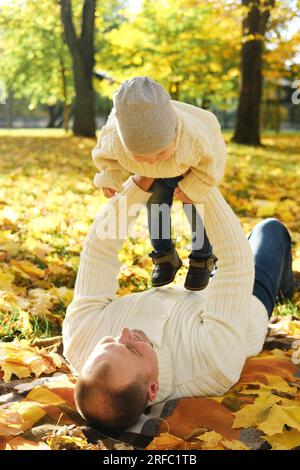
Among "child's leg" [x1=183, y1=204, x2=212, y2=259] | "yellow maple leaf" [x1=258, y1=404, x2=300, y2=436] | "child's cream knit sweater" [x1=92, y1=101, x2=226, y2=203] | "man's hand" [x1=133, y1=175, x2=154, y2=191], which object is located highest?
"child's cream knit sweater" [x1=92, y1=101, x2=226, y2=203]

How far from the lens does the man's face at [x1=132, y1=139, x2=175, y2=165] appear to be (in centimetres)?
209

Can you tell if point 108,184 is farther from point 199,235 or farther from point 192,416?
point 192,416

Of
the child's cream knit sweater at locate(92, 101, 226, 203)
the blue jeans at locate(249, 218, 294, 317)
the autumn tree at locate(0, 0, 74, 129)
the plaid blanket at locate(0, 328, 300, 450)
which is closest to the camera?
the plaid blanket at locate(0, 328, 300, 450)

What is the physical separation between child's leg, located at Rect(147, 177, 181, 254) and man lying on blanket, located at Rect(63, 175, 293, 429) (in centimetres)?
21

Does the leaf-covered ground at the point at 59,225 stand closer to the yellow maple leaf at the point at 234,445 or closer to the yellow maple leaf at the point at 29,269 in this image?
the yellow maple leaf at the point at 29,269

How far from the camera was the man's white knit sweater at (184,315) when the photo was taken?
7.39 feet

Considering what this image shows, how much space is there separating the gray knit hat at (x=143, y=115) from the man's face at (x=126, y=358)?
0.67 m

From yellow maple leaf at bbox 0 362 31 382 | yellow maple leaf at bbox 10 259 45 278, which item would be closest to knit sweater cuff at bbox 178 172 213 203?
yellow maple leaf at bbox 0 362 31 382

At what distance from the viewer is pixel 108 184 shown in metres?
2.48

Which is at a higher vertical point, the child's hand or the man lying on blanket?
the child's hand

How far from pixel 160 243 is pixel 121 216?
67cm

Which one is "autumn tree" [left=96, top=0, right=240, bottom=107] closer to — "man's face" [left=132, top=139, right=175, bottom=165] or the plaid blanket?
"man's face" [left=132, top=139, right=175, bottom=165]

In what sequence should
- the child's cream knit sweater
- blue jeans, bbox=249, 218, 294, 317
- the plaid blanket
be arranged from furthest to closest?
blue jeans, bbox=249, 218, 294, 317, the child's cream knit sweater, the plaid blanket
